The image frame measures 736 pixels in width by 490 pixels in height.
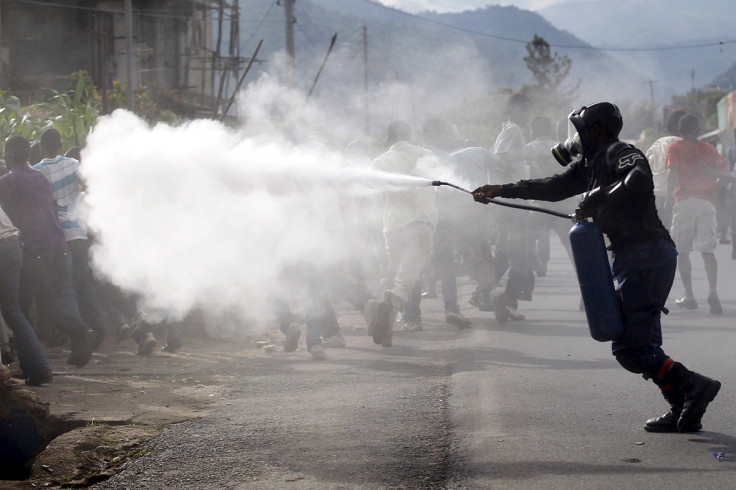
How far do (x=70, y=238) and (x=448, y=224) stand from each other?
370 cm

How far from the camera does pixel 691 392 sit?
173 inches

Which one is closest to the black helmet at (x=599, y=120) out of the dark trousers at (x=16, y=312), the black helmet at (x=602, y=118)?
the black helmet at (x=602, y=118)

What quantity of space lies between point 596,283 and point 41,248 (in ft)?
14.8

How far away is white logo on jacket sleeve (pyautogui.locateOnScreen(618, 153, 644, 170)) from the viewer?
14.6 feet

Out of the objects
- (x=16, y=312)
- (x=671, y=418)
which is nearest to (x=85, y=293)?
(x=16, y=312)

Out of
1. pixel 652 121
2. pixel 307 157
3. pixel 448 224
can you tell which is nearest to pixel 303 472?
pixel 307 157

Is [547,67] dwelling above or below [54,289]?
above

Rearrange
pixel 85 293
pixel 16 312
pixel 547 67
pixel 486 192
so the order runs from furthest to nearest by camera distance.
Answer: pixel 547 67 < pixel 85 293 < pixel 16 312 < pixel 486 192

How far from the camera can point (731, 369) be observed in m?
5.96

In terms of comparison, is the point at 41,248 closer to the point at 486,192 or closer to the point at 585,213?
the point at 486,192

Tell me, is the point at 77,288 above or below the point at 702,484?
above

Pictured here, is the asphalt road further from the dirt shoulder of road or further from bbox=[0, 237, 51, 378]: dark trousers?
A: bbox=[0, 237, 51, 378]: dark trousers

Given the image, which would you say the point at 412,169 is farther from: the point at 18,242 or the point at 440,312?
the point at 18,242

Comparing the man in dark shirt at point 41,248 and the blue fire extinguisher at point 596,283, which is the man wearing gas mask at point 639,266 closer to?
the blue fire extinguisher at point 596,283
